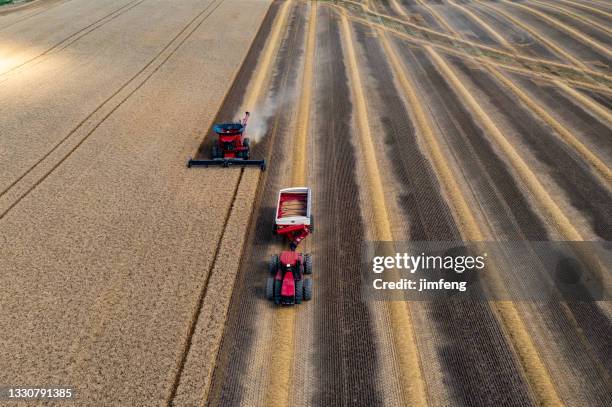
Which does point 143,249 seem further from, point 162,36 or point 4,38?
point 4,38

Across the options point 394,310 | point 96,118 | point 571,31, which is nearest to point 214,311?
point 394,310

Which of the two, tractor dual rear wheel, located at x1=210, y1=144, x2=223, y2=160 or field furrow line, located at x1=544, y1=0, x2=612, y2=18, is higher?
field furrow line, located at x1=544, y1=0, x2=612, y2=18

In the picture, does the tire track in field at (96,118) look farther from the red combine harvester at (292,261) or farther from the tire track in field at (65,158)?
the red combine harvester at (292,261)

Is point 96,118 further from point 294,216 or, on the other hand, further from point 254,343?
point 254,343

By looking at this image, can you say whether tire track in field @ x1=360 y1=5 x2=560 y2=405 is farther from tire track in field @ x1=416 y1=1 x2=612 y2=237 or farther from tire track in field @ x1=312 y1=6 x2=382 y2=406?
tire track in field @ x1=312 y1=6 x2=382 y2=406

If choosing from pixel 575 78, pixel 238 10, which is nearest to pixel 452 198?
pixel 575 78

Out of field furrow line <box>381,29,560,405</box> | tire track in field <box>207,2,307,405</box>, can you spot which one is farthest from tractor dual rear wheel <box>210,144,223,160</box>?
field furrow line <box>381,29,560,405</box>

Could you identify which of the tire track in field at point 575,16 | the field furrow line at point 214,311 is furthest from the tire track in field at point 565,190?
the tire track in field at point 575,16
